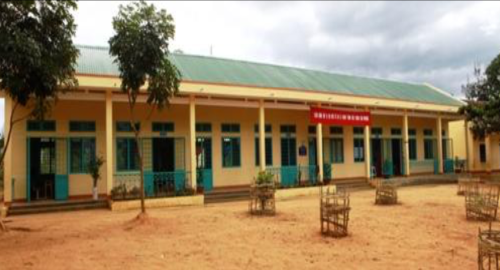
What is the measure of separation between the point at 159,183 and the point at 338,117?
25.1 feet

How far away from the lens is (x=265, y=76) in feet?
61.1

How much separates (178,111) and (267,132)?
155 inches

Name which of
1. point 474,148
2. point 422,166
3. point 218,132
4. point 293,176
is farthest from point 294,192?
point 474,148

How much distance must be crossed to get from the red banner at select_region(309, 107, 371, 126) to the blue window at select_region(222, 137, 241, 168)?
119 inches

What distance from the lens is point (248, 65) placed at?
1967 cm

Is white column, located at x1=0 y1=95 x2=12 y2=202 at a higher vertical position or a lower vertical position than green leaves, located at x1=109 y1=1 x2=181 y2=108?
lower

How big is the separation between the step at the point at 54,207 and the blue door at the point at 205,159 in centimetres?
394

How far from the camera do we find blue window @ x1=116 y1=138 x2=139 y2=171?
1520 cm

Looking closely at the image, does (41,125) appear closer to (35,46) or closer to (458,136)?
(35,46)

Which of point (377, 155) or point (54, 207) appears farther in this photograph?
point (377, 155)

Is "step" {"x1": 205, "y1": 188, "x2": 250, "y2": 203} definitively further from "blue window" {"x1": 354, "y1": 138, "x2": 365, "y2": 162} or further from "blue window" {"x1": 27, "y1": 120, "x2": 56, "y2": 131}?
"blue window" {"x1": 354, "y1": 138, "x2": 365, "y2": 162}

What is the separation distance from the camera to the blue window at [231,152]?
1733 centimetres

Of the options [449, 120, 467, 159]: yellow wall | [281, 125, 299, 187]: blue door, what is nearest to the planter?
[281, 125, 299, 187]: blue door

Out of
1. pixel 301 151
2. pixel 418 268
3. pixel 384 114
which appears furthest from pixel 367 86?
pixel 418 268
